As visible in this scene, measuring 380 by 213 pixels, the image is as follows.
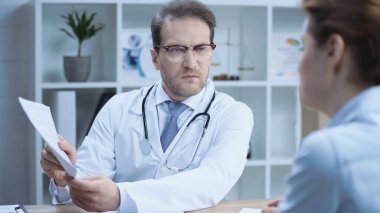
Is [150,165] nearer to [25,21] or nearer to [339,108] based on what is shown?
[339,108]

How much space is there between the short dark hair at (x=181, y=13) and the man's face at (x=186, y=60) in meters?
0.02

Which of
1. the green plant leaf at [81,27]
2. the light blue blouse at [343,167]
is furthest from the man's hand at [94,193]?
the green plant leaf at [81,27]

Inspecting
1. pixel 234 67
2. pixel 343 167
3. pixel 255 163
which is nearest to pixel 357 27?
pixel 343 167

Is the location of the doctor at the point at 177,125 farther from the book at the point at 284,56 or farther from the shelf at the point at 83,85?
the book at the point at 284,56

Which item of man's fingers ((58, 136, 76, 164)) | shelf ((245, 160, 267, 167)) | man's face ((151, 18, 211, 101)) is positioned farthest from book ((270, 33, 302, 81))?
Result: man's fingers ((58, 136, 76, 164))

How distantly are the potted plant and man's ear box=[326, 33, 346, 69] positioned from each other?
7.21 ft

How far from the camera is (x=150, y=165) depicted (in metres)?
1.93

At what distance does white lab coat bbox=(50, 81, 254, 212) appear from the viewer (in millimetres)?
1653

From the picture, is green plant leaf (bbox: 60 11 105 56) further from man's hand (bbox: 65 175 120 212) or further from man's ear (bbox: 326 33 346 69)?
man's ear (bbox: 326 33 346 69)

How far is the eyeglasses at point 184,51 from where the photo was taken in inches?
77.4

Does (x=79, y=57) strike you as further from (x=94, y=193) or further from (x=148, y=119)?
(x=94, y=193)

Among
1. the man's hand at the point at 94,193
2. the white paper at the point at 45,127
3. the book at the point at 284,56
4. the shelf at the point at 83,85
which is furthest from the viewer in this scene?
the book at the point at 284,56

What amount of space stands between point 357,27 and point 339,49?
0.04m

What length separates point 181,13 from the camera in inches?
78.2
